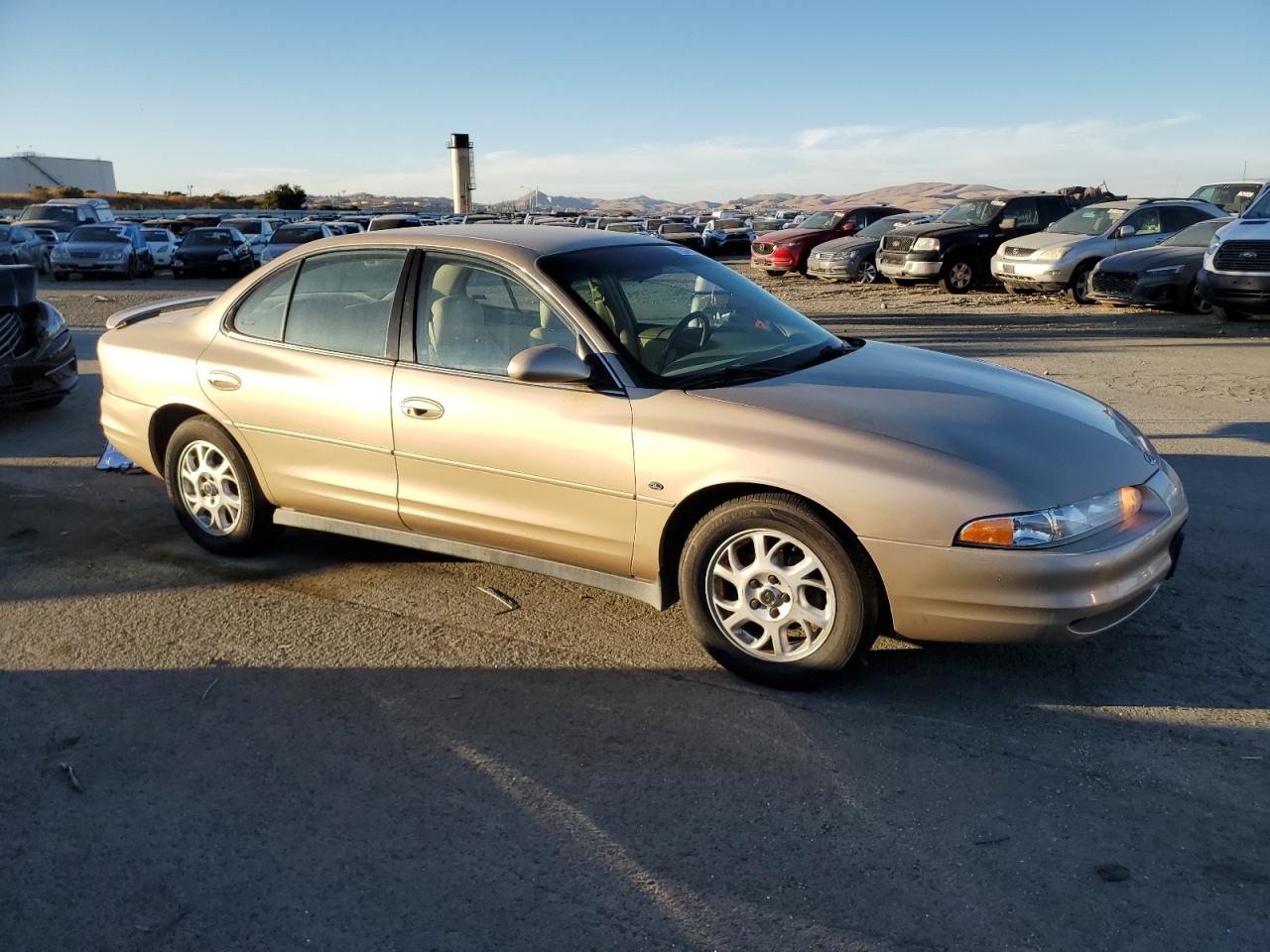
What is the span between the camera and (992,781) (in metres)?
3.24

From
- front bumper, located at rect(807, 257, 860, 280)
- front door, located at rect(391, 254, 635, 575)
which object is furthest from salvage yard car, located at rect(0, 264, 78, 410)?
front bumper, located at rect(807, 257, 860, 280)

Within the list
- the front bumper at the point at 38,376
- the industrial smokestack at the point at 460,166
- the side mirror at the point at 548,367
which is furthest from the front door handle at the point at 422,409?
the industrial smokestack at the point at 460,166

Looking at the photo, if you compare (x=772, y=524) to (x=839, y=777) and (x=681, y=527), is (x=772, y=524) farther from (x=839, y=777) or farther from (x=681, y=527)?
(x=839, y=777)

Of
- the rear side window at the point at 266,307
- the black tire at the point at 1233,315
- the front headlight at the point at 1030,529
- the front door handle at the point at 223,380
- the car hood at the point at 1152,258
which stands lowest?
the black tire at the point at 1233,315

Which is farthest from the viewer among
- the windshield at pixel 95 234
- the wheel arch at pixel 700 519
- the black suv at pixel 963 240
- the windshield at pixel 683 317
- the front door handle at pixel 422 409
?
the windshield at pixel 95 234

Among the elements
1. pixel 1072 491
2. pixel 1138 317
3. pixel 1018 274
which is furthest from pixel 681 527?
pixel 1018 274

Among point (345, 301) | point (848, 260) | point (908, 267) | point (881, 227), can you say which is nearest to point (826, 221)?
point (881, 227)

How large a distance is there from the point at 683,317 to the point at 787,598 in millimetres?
1399

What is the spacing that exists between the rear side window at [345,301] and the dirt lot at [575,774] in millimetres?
1124

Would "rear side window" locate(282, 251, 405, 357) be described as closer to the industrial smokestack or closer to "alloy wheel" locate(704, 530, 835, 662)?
"alloy wheel" locate(704, 530, 835, 662)

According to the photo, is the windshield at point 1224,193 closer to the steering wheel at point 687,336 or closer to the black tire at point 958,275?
the black tire at point 958,275

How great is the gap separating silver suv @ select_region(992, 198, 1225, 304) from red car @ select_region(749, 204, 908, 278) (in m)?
7.48

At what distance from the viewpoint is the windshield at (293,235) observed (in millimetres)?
26298

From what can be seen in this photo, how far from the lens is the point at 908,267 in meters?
19.3
